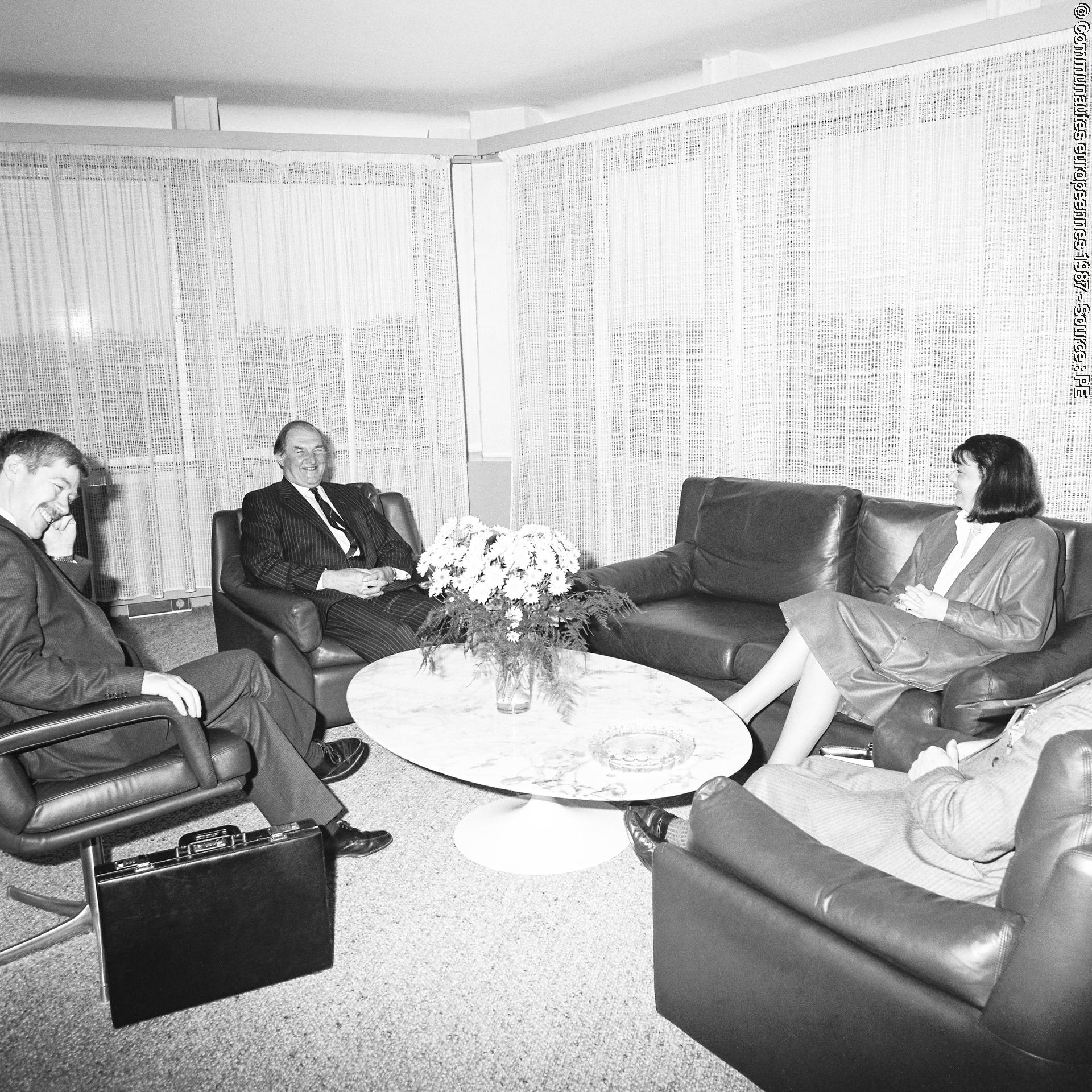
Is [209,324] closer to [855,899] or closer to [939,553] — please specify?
[939,553]

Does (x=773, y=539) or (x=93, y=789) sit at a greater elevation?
(x=773, y=539)

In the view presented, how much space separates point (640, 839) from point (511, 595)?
698mm

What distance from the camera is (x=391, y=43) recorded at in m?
4.77

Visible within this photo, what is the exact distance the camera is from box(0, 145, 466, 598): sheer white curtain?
5371 mm

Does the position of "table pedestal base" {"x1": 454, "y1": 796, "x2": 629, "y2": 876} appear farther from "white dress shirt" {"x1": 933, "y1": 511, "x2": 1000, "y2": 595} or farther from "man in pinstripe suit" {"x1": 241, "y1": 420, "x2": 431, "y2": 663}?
"white dress shirt" {"x1": 933, "y1": 511, "x2": 1000, "y2": 595}

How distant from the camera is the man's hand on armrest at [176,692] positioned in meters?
2.53

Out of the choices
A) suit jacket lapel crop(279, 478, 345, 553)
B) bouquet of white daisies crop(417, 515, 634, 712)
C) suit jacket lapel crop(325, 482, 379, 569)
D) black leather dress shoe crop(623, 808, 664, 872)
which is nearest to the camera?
black leather dress shoe crop(623, 808, 664, 872)

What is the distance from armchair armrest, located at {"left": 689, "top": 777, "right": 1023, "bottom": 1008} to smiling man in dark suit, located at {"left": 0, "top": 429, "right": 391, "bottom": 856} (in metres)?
1.28

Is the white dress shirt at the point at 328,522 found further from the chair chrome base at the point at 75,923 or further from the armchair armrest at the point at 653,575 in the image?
the chair chrome base at the point at 75,923

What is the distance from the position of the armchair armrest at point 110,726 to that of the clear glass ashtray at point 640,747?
3.12 feet

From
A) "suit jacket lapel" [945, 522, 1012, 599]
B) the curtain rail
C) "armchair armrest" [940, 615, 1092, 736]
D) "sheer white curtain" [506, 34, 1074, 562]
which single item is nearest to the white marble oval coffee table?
"armchair armrest" [940, 615, 1092, 736]

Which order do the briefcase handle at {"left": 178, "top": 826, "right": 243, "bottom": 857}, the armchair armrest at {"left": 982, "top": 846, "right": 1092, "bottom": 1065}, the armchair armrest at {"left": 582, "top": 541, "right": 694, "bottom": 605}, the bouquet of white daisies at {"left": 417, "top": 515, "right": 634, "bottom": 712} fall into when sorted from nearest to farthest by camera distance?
1. the armchair armrest at {"left": 982, "top": 846, "right": 1092, "bottom": 1065}
2. the briefcase handle at {"left": 178, "top": 826, "right": 243, "bottom": 857}
3. the bouquet of white daisies at {"left": 417, "top": 515, "right": 634, "bottom": 712}
4. the armchair armrest at {"left": 582, "top": 541, "right": 694, "bottom": 605}

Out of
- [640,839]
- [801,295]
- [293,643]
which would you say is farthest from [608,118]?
[640,839]

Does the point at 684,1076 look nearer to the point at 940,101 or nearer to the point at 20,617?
the point at 20,617
